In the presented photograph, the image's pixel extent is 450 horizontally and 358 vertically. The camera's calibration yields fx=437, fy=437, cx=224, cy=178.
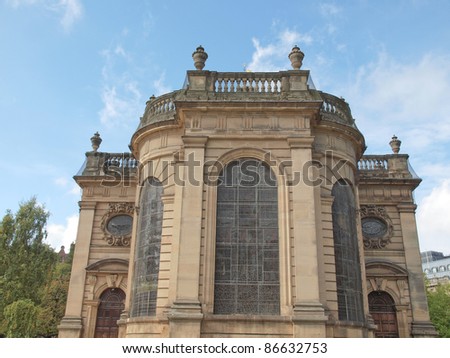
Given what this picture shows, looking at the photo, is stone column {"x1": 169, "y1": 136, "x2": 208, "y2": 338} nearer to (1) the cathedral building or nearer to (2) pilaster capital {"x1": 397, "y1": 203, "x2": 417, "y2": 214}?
(1) the cathedral building

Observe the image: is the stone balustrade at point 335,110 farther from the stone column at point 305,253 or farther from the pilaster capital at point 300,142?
the stone column at point 305,253

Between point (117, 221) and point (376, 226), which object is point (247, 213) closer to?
point (117, 221)

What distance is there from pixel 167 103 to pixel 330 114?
6705 mm

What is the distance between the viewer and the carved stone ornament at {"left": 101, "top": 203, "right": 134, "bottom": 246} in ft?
72.6

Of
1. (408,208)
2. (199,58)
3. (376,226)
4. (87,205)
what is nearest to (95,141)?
(87,205)

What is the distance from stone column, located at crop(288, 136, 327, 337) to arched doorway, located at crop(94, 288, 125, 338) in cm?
1043

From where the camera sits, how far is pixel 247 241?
14.8 m

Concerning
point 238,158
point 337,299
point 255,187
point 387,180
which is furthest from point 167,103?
point 387,180

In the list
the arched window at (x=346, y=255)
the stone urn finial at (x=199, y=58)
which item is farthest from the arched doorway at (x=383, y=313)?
the stone urn finial at (x=199, y=58)

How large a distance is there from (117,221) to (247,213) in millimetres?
9765

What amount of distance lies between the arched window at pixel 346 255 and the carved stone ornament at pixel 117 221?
10.8 metres

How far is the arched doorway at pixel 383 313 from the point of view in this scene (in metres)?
20.6
